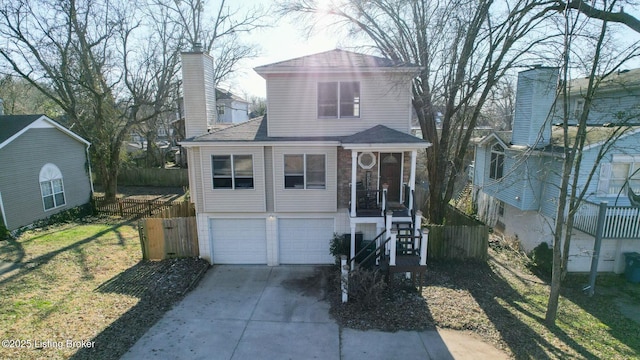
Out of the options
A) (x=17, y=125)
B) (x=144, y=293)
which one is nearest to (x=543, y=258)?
(x=144, y=293)

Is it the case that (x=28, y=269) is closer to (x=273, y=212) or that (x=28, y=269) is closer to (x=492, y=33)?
(x=273, y=212)

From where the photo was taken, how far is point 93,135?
2244 cm

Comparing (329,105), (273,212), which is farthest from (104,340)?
(329,105)

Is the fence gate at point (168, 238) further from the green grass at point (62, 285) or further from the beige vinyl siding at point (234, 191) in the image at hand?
the beige vinyl siding at point (234, 191)

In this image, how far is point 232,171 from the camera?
38.0ft

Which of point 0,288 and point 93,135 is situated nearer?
point 0,288

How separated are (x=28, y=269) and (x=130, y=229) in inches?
200

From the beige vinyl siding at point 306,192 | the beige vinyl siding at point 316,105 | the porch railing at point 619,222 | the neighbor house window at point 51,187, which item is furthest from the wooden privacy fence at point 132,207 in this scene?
the porch railing at point 619,222

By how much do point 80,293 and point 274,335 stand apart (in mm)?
6374

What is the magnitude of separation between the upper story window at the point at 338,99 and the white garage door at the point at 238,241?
483 cm

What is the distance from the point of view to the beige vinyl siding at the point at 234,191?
37.4 feet

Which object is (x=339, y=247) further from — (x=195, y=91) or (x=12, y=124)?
(x=12, y=124)

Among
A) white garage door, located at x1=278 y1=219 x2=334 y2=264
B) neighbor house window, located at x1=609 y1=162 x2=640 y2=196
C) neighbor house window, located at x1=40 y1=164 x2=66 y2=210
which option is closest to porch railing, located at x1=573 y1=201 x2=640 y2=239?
neighbor house window, located at x1=609 y1=162 x2=640 y2=196

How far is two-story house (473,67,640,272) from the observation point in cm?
1132
